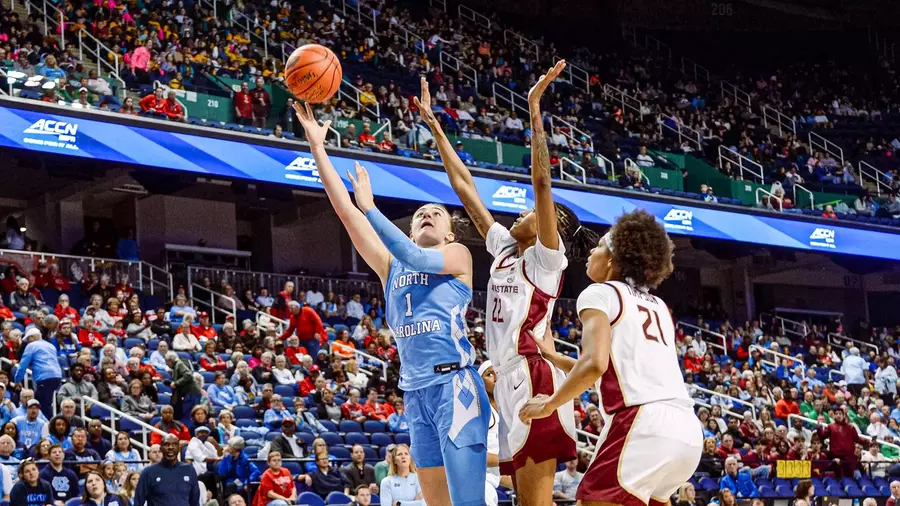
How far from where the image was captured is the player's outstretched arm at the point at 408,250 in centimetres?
471

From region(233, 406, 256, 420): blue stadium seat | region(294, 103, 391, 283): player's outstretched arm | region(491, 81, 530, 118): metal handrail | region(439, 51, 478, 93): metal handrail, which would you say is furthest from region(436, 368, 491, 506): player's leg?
region(439, 51, 478, 93): metal handrail

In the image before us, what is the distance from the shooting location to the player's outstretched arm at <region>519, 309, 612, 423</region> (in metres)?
4.24

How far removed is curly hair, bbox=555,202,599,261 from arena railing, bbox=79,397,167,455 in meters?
7.86

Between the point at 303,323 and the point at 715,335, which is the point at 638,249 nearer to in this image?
the point at 303,323

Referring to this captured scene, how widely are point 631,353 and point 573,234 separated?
1.45m

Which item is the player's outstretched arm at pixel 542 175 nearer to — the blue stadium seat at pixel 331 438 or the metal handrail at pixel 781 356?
the blue stadium seat at pixel 331 438

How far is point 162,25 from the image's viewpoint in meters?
21.7

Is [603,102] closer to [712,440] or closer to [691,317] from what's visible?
[691,317]

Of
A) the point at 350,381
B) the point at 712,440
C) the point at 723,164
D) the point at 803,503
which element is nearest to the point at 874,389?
the point at 723,164

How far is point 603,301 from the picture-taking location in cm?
432

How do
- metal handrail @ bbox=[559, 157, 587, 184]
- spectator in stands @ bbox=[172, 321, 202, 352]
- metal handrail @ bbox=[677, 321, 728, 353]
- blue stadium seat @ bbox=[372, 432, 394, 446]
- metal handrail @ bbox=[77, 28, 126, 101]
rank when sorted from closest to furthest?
1. blue stadium seat @ bbox=[372, 432, 394, 446]
2. spectator in stands @ bbox=[172, 321, 202, 352]
3. metal handrail @ bbox=[77, 28, 126, 101]
4. metal handrail @ bbox=[559, 157, 587, 184]
5. metal handrail @ bbox=[677, 321, 728, 353]

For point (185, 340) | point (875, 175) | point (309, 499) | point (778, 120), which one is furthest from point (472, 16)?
point (309, 499)

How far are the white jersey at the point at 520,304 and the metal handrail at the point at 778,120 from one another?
28215 mm

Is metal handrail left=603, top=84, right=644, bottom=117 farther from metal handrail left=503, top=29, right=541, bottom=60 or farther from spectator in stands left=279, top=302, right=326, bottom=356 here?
spectator in stands left=279, top=302, right=326, bottom=356
